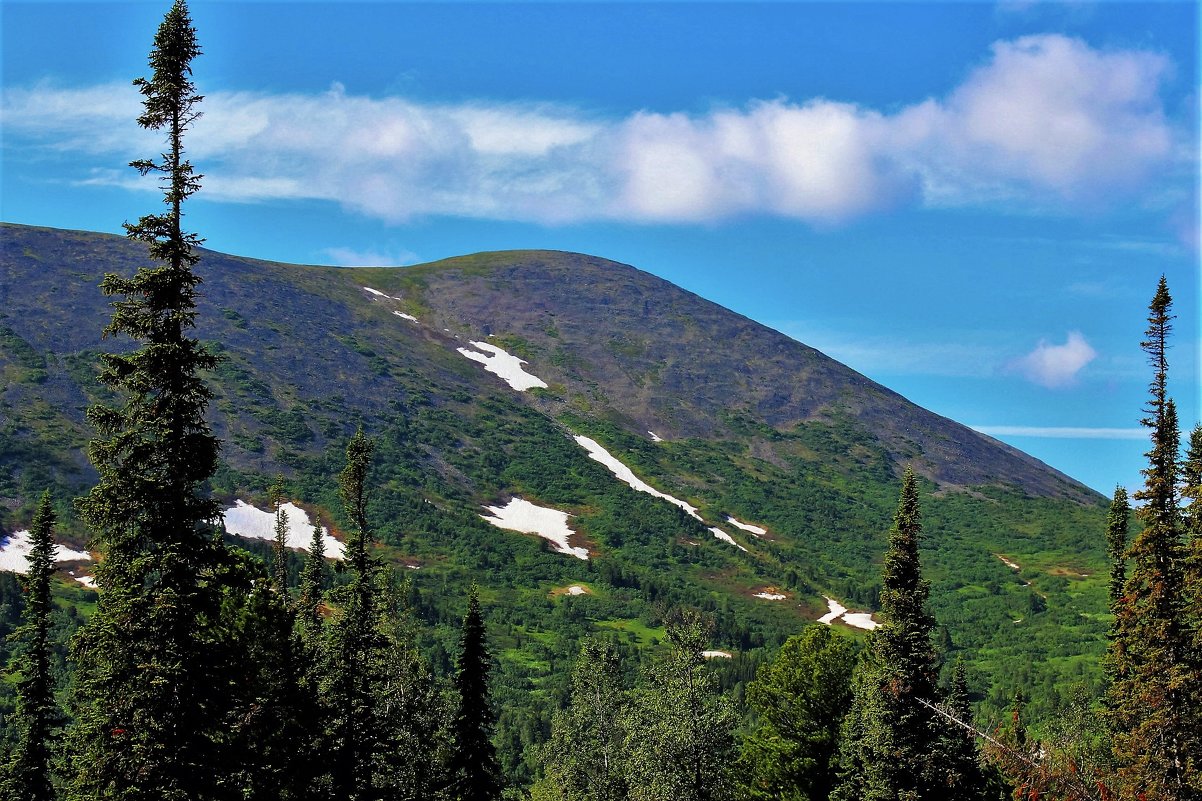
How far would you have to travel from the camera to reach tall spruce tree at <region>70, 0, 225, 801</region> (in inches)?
988

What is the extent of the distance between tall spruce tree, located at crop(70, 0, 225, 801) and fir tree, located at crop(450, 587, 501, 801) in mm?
23538

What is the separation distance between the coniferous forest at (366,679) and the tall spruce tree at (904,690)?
98 millimetres

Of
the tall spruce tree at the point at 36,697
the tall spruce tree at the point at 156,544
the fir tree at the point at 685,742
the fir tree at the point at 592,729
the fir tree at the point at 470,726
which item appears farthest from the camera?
the fir tree at the point at 592,729

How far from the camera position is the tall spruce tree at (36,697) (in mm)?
42344

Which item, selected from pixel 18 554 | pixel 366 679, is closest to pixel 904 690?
pixel 366 679

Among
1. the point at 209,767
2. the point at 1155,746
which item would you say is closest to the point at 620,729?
the point at 1155,746

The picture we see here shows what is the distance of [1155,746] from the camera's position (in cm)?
3709

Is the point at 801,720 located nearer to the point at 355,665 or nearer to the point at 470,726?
the point at 470,726

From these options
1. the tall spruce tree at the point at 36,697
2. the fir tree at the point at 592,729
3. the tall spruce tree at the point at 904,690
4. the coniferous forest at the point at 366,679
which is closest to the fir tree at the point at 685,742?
the coniferous forest at the point at 366,679

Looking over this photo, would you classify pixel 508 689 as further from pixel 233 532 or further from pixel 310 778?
pixel 310 778

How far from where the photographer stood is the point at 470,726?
5006cm

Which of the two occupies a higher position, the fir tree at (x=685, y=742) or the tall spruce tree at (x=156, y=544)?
the tall spruce tree at (x=156, y=544)

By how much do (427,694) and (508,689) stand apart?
349 ft

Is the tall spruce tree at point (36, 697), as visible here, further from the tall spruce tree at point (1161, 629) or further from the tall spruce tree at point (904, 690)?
the tall spruce tree at point (1161, 629)
